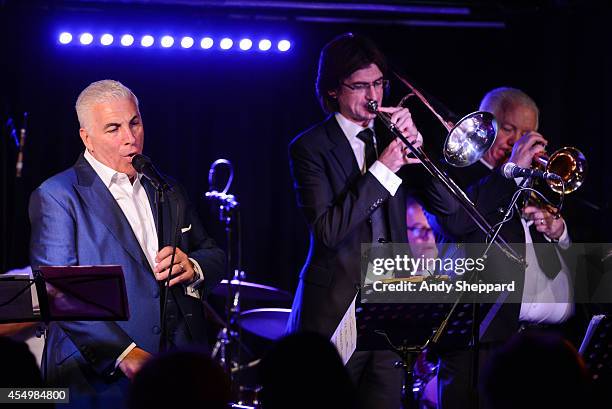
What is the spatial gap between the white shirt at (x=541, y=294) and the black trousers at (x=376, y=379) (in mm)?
959

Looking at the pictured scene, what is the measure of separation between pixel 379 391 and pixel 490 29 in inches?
163

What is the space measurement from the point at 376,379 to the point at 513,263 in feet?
3.45

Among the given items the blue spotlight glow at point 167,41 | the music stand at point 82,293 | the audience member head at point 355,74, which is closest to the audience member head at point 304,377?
the music stand at point 82,293

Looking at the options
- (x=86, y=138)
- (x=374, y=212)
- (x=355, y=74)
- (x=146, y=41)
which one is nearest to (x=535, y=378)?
(x=374, y=212)

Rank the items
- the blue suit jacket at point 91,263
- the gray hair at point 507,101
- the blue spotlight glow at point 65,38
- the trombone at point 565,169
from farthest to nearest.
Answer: the blue spotlight glow at point 65,38, the gray hair at point 507,101, the trombone at point 565,169, the blue suit jacket at point 91,263

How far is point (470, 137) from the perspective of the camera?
5.23m

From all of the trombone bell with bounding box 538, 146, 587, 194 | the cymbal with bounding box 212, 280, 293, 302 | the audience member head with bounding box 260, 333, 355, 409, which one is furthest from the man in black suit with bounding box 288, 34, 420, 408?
the audience member head with bounding box 260, 333, 355, 409

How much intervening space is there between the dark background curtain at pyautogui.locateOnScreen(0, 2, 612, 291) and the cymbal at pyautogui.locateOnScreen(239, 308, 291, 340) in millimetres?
1038

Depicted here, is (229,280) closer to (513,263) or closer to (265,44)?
(513,263)

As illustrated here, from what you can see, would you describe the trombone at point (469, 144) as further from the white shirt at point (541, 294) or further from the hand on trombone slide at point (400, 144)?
the white shirt at point (541, 294)

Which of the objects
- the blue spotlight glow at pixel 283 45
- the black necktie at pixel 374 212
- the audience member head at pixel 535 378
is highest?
the blue spotlight glow at pixel 283 45

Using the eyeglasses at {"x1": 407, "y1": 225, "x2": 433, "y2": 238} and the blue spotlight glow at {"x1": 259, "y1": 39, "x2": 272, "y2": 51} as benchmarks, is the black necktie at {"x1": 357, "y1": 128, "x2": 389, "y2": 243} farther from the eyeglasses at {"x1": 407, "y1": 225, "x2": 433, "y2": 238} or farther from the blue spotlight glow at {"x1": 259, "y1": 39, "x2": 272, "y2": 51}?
the blue spotlight glow at {"x1": 259, "y1": 39, "x2": 272, "y2": 51}

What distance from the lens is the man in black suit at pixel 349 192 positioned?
485cm

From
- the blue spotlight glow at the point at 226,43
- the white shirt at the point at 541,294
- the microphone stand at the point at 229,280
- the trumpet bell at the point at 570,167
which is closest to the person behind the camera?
the white shirt at the point at 541,294
